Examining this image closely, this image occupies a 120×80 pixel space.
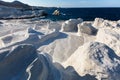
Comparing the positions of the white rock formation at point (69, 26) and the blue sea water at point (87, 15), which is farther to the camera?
the blue sea water at point (87, 15)

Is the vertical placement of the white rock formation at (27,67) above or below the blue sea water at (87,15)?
above

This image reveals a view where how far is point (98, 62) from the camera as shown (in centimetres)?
635

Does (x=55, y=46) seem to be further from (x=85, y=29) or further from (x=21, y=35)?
(x=85, y=29)

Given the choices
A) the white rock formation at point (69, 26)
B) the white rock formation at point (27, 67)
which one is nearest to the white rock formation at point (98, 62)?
the white rock formation at point (27, 67)

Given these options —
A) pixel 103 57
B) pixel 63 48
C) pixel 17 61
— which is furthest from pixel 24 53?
pixel 63 48

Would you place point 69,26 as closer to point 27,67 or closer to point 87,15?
point 27,67

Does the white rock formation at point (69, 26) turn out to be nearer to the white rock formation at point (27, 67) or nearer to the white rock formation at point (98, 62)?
the white rock formation at point (98, 62)

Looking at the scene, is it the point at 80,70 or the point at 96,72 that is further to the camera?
the point at 80,70

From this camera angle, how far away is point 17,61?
5992mm

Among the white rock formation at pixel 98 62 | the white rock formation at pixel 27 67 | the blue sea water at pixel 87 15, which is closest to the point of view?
the white rock formation at pixel 27 67

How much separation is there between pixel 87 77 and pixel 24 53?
57.9 inches

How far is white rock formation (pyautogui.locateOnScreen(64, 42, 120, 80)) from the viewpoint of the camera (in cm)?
605

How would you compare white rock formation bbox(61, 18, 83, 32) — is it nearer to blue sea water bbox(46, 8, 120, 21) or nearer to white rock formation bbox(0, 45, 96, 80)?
white rock formation bbox(0, 45, 96, 80)

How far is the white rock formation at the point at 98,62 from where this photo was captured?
6.05 meters
